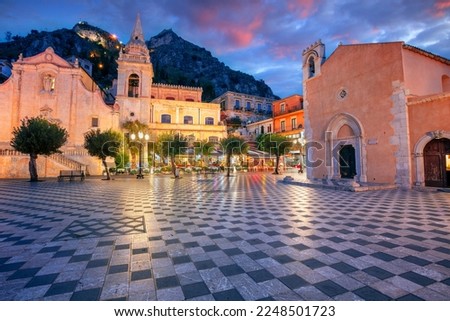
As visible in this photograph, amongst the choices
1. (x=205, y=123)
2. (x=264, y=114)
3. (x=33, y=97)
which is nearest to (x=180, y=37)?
(x=264, y=114)

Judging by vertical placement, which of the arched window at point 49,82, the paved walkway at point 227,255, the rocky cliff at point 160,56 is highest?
the rocky cliff at point 160,56

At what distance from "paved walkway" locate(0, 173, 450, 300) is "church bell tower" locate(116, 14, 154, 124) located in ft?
89.5

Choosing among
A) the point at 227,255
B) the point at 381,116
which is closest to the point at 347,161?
the point at 381,116

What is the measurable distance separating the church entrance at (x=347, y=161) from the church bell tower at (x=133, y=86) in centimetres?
2654

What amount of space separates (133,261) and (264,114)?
1989 inches

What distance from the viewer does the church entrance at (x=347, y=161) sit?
48.4 feet

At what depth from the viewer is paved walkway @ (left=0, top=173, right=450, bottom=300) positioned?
97.5 inches

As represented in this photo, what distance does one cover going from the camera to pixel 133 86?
32.9m

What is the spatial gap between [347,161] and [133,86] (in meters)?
31.5

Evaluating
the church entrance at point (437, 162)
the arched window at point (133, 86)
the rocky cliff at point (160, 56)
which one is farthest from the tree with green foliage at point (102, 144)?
the rocky cliff at point (160, 56)

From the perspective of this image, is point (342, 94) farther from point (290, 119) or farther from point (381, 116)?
point (290, 119)

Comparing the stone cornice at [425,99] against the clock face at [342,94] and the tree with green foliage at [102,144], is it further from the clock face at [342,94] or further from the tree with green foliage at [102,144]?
the tree with green foliage at [102,144]
